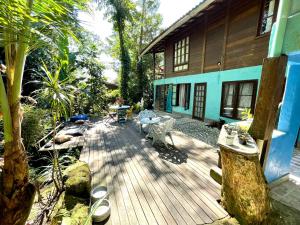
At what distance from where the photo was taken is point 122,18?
11.7 m

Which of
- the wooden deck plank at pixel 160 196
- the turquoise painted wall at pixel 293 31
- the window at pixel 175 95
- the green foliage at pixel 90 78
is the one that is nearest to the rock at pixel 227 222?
the wooden deck plank at pixel 160 196

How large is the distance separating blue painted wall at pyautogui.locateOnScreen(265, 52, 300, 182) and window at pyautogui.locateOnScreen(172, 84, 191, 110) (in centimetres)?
632

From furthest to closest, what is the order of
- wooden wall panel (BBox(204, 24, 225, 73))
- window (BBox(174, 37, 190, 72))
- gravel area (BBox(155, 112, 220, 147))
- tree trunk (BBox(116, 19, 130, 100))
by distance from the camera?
tree trunk (BBox(116, 19, 130, 100)) < window (BBox(174, 37, 190, 72)) < wooden wall panel (BBox(204, 24, 225, 73)) < gravel area (BBox(155, 112, 220, 147))

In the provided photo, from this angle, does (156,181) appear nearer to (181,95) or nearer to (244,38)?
(244,38)

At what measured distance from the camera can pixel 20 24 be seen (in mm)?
976

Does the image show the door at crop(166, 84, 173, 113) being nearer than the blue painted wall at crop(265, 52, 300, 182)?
No

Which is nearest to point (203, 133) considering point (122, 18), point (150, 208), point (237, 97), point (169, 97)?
point (237, 97)

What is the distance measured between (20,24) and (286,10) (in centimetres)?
281

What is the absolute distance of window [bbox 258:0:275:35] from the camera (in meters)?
5.02

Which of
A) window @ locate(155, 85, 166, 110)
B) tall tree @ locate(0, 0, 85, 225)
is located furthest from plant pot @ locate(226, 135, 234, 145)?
window @ locate(155, 85, 166, 110)

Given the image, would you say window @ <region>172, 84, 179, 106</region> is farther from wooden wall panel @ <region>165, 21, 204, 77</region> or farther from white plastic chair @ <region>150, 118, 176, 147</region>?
white plastic chair @ <region>150, 118, 176, 147</region>

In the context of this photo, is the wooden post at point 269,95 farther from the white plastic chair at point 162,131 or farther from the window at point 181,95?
the window at point 181,95

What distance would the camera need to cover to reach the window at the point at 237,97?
5632mm

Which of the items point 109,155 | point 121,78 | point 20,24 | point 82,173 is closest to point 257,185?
point 82,173
